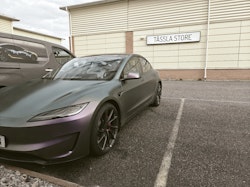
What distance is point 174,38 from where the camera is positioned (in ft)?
36.5

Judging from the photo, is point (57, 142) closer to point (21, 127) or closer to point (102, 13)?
point (21, 127)

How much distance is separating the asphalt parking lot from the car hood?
69 cm

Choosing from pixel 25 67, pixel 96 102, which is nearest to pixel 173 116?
pixel 96 102

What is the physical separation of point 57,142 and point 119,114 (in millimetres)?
1064

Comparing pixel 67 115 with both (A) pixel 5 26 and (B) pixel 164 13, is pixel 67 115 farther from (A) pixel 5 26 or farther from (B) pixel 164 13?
(A) pixel 5 26

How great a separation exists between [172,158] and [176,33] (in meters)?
10.2

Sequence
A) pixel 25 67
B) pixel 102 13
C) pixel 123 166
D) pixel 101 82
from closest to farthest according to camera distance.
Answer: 1. pixel 123 166
2. pixel 101 82
3. pixel 25 67
4. pixel 102 13

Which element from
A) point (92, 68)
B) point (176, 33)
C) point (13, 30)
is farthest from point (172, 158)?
point (13, 30)

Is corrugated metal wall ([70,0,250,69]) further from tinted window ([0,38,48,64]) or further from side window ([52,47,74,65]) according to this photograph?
tinted window ([0,38,48,64])

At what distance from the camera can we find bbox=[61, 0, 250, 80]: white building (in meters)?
10.0

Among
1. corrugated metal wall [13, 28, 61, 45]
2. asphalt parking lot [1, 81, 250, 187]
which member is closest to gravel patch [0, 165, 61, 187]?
asphalt parking lot [1, 81, 250, 187]

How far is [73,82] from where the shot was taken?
104 inches

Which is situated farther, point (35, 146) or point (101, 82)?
point (101, 82)

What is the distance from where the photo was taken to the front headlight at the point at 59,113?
181cm
